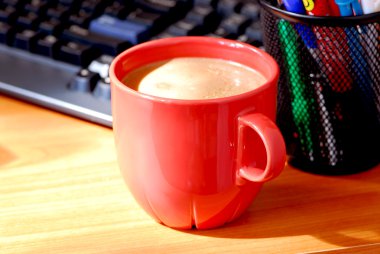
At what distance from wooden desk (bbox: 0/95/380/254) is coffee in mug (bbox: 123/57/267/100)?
0.26 ft

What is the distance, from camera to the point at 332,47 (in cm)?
44

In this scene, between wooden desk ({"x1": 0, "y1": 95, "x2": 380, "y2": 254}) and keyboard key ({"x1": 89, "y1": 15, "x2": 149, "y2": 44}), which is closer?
wooden desk ({"x1": 0, "y1": 95, "x2": 380, "y2": 254})

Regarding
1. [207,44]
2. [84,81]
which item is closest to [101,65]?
[84,81]

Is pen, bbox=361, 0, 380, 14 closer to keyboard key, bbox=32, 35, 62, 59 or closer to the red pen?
the red pen

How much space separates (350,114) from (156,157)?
5.5 inches

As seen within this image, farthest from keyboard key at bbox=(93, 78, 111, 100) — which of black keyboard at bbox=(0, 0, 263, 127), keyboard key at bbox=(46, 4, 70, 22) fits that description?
keyboard key at bbox=(46, 4, 70, 22)

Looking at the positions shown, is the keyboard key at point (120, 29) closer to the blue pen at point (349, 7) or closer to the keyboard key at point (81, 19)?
the keyboard key at point (81, 19)

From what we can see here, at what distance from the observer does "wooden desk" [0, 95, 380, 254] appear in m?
0.41

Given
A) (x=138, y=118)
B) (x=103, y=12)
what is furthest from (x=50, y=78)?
(x=138, y=118)

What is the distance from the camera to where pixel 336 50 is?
1.44 feet

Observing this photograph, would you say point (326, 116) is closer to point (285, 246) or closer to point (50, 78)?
point (285, 246)

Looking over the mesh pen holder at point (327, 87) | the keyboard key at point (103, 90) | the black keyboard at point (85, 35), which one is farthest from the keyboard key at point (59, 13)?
the mesh pen holder at point (327, 87)

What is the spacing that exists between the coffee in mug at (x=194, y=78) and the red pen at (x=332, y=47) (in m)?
0.05

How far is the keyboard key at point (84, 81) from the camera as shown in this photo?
53cm
